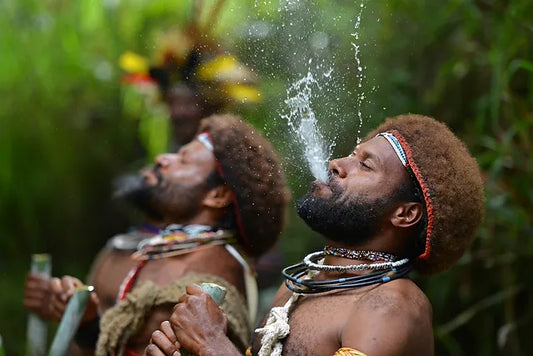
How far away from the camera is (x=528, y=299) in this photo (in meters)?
4.25

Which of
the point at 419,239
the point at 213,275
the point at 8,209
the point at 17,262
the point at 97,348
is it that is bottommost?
the point at 17,262

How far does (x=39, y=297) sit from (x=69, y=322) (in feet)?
1.84

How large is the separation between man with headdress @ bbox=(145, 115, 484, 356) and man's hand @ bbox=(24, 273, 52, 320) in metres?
1.24

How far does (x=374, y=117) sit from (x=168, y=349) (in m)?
0.88

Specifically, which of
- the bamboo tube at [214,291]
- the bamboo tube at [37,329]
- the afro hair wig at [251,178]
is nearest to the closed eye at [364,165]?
the afro hair wig at [251,178]

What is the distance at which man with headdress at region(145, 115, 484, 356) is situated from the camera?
2.13 m

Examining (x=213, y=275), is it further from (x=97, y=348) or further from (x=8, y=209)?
(x=8, y=209)

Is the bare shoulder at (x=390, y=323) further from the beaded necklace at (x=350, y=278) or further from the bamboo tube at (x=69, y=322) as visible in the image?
the bamboo tube at (x=69, y=322)

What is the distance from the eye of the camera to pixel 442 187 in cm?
217

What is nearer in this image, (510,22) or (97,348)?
(97,348)

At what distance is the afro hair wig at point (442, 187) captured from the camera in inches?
85.7

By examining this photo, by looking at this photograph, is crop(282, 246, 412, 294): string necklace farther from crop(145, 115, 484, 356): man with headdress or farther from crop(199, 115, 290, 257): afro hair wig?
crop(199, 115, 290, 257): afro hair wig

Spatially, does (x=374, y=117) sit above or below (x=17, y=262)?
above

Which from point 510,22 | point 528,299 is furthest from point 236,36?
point 528,299
